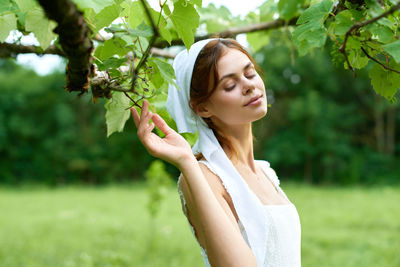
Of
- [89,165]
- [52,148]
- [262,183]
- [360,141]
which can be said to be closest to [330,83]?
[360,141]

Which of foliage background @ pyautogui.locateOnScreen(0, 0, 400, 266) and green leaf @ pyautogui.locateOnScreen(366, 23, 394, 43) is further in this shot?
foliage background @ pyautogui.locateOnScreen(0, 0, 400, 266)

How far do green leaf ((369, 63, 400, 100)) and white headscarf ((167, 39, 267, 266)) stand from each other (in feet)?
1.64

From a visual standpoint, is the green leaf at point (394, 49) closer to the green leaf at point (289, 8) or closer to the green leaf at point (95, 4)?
the green leaf at point (95, 4)

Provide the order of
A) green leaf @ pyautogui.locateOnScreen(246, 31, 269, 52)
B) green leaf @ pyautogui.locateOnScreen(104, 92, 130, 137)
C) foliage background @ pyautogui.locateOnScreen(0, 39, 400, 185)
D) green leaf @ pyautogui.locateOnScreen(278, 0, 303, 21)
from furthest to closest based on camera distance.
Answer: foliage background @ pyautogui.locateOnScreen(0, 39, 400, 185), green leaf @ pyautogui.locateOnScreen(246, 31, 269, 52), green leaf @ pyautogui.locateOnScreen(278, 0, 303, 21), green leaf @ pyautogui.locateOnScreen(104, 92, 130, 137)

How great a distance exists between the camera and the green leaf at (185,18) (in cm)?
99

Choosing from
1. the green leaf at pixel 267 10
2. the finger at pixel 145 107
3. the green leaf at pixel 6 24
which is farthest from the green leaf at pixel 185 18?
the green leaf at pixel 267 10

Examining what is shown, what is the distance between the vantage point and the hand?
111cm

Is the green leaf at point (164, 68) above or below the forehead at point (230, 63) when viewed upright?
above

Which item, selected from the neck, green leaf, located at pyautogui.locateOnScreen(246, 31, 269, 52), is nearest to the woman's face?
the neck

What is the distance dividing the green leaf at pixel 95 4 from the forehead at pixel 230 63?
512 mm

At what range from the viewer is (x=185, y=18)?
3.32ft

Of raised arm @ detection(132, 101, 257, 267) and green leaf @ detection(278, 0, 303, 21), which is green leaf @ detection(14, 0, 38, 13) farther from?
green leaf @ detection(278, 0, 303, 21)

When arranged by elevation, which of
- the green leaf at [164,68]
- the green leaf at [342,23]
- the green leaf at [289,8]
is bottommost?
the green leaf at [164,68]

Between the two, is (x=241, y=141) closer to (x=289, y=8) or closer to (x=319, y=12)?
(x=319, y=12)
